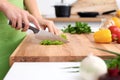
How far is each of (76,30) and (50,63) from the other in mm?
847

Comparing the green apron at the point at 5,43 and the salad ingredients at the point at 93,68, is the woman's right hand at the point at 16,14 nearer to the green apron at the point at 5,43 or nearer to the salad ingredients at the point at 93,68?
Answer: the green apron at the point at 5,43

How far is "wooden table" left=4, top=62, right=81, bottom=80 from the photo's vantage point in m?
0.79

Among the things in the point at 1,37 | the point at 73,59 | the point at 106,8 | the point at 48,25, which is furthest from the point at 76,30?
the point at 106,8

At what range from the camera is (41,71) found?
33.6 inches


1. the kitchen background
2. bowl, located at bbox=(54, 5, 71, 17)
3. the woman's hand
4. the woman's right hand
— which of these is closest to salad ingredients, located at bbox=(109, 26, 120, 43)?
the woman's hand

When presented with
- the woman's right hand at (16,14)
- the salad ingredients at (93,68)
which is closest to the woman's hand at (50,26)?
the woman's right hand at (16,14)

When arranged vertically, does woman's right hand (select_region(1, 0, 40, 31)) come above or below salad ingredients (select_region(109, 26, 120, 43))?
above

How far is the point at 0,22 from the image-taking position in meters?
1.43

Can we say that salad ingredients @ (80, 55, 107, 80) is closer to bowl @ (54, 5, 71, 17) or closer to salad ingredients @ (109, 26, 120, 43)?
salad ingredients @ (109, 26, 120, 43)

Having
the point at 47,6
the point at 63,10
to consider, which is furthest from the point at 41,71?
the point at 47,6

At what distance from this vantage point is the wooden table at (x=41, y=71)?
31.1 inches

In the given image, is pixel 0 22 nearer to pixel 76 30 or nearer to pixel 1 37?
pixel 1 37

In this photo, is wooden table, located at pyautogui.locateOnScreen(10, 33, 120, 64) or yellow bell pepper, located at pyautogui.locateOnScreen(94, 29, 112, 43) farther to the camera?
yellow bell pepper, located at pyautogui.locateOnScreen(94, 29, 112, 43)

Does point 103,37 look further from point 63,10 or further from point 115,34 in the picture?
Result: point 63,10
